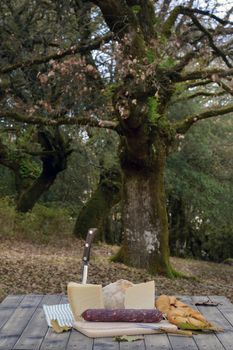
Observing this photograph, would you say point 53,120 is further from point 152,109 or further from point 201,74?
point 201,74

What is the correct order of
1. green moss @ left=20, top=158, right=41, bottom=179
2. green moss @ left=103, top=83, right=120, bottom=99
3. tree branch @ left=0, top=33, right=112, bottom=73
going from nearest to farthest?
1. tree branch @ left=0, top=33, right=112, bottom=73
2. green moss @ left=103, top=83, right=120, bottom=99
3. green moss @ left=20, top=158, right=41, bottom=179

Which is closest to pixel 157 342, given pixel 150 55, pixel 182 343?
pixel 182 343

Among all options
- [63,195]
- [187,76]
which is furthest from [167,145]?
[63,195]

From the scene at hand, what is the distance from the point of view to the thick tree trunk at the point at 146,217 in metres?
11.6

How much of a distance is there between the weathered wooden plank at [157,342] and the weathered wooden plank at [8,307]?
39.6 inches

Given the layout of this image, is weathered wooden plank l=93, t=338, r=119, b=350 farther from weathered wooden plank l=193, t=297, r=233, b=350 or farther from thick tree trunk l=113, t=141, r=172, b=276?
thick tree trunk l=113, t=141, r=172, b=276

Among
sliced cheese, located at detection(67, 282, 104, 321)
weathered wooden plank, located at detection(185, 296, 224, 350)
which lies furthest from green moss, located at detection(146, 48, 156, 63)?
weathered wooden plank, located at detection(185, 296, 224, 350)

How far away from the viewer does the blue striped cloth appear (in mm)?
4039

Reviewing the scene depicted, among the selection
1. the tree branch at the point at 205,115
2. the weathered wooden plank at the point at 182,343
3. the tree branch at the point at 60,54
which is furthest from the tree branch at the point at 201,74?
the weathered wooden plank at the point at 182,343

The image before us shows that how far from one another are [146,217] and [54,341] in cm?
810

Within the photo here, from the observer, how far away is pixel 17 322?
4.08 m

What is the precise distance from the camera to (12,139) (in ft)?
63.4

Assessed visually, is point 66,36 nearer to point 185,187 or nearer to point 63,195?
point 185,187

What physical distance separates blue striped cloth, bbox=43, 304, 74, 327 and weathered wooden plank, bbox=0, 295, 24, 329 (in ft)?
0.87
